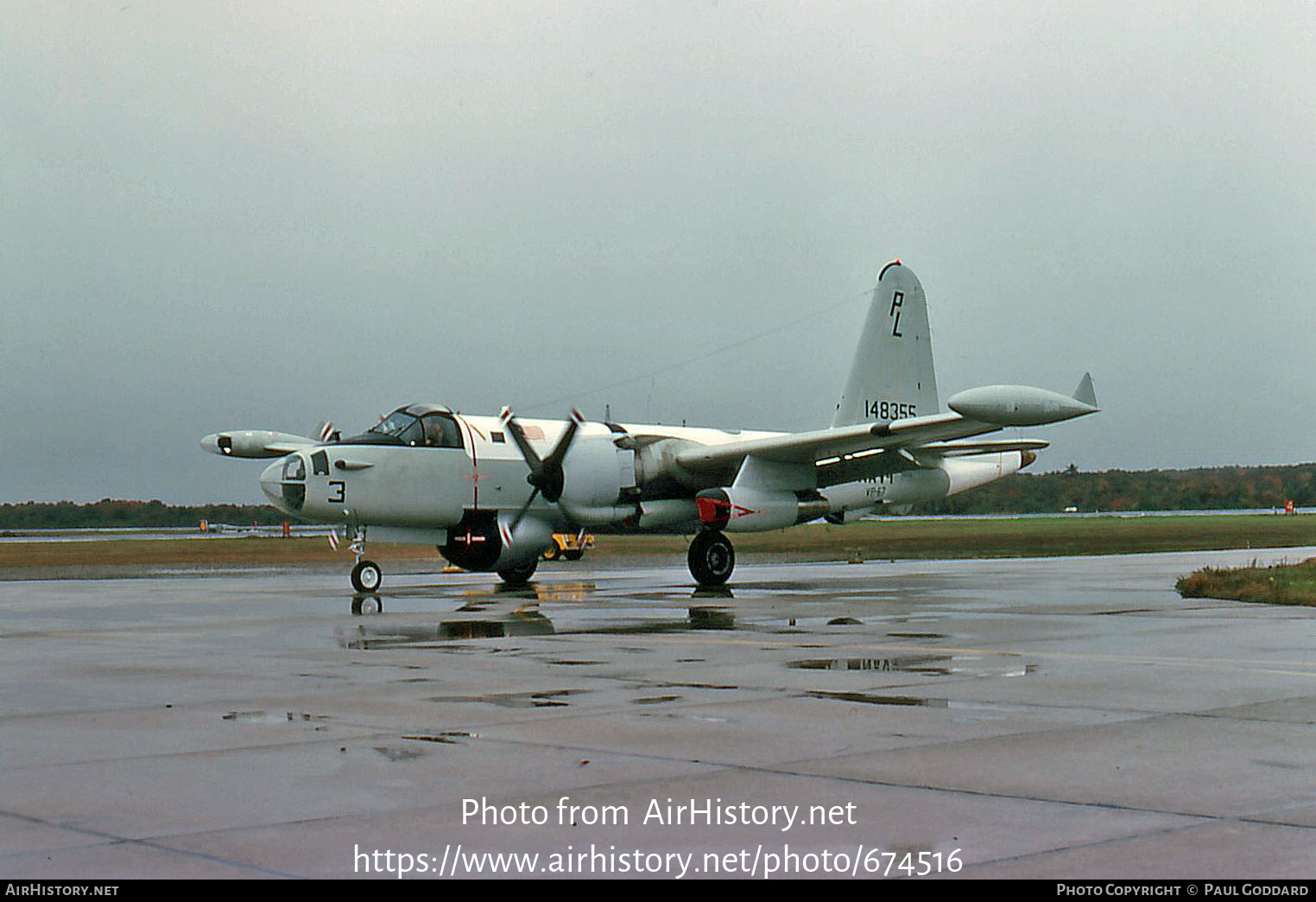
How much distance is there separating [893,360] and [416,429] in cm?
1185

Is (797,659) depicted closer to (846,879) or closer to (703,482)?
(846,879)

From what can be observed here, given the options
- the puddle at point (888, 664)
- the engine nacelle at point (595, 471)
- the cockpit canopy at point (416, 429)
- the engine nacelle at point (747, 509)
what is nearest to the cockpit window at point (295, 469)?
the cockpit canopy at point (416, 429)

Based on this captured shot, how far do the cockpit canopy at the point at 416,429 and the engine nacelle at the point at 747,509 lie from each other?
494cm

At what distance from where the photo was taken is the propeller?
2670 centimetres

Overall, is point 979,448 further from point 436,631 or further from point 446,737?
point 446,737

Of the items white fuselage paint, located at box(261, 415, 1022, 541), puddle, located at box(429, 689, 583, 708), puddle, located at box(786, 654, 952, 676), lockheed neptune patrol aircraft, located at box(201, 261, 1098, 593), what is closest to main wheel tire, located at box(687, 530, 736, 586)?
lockheed neptune patrol aircraft, located at box(201, 261, 1098, 593)

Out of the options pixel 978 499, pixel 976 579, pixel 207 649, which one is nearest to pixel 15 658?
pixel 207 649

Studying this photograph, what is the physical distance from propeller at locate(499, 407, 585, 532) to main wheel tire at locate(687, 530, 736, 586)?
300 centimetres

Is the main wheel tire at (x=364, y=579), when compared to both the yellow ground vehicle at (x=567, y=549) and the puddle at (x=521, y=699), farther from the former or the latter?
the puddle at (x=521, y=699)

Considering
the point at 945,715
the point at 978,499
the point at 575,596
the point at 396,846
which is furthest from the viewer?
the point at 978,499

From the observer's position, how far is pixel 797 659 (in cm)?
1293

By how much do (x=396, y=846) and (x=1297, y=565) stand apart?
27.7 meters

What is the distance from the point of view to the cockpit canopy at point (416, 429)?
83.3ft

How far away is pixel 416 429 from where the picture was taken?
84.3 feet
